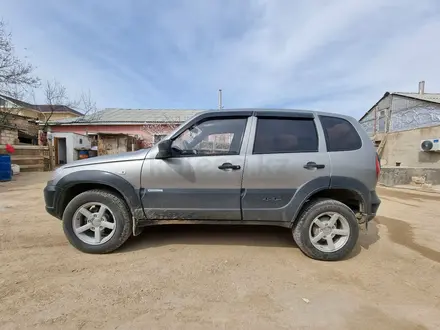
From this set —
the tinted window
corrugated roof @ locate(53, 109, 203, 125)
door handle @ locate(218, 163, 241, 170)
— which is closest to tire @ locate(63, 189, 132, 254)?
door handle @ locate(218, 163, 241, 170)

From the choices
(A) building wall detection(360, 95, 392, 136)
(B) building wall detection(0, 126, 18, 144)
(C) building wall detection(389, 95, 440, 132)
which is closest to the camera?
(B) building wall detection(0, 126, 18, 144)

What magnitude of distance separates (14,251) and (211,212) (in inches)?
101

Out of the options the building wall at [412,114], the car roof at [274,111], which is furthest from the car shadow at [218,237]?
the building wall at [412,114]

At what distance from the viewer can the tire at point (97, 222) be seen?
2.97 m

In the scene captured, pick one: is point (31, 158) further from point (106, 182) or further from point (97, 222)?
point (106, 182)

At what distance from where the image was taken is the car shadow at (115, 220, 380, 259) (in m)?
3.35

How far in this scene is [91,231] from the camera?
311 cm

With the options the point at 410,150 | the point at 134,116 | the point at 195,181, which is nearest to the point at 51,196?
the point at 195,181

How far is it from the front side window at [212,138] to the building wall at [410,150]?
1150 centimetres

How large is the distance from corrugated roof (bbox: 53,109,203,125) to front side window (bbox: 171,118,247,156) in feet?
58.5

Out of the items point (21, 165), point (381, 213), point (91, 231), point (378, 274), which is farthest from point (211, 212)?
point (21, 165)

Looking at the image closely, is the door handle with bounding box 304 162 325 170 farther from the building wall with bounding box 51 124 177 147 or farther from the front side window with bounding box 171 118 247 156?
the building wall with bounding box 51 124 177 147

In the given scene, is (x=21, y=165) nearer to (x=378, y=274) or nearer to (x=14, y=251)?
(x=14, y=251)

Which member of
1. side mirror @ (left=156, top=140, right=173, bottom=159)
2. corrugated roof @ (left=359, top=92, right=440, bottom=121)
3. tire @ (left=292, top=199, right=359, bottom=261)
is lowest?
tire @ (left=292, top=199, right=359, bottom=261)
